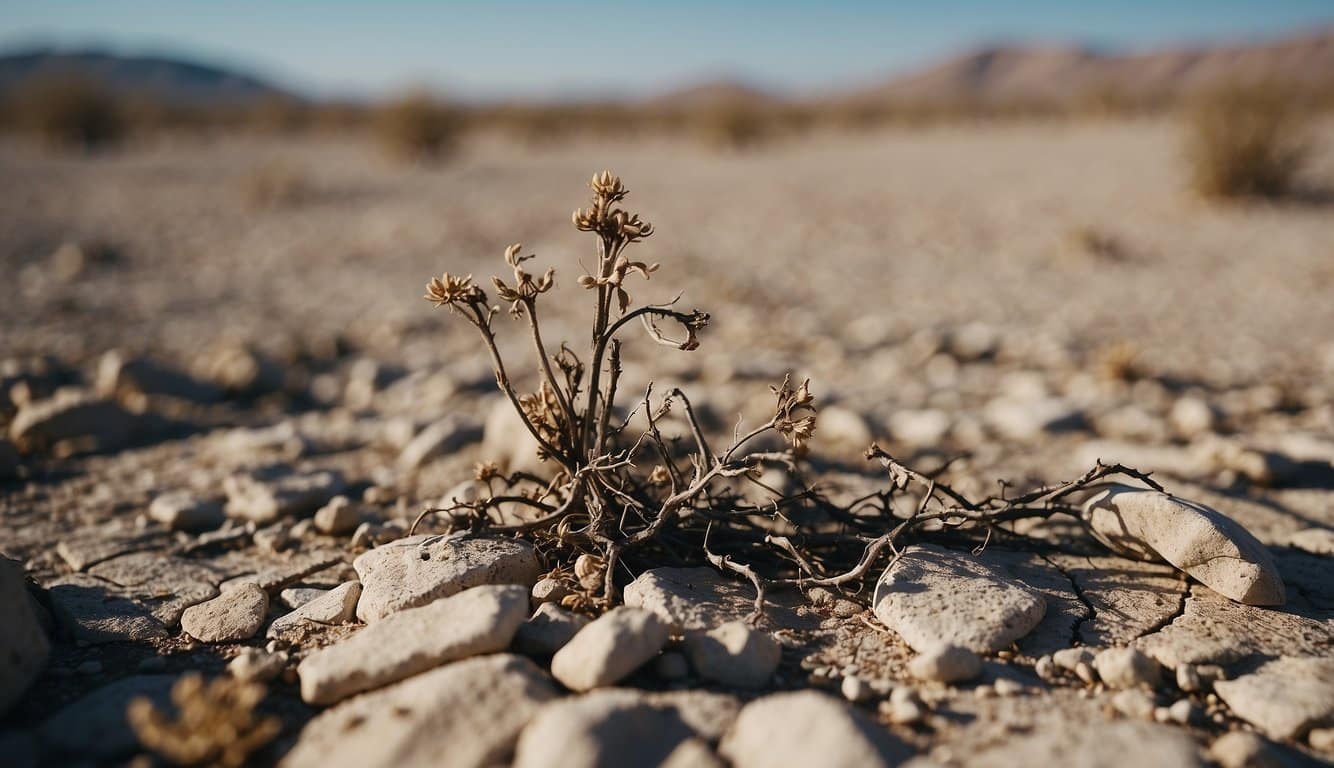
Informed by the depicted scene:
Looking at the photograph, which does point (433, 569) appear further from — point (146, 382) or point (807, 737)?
point (146, 382)

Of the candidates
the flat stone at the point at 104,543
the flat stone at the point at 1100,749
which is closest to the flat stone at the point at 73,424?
the flat stone at the point at 104,543

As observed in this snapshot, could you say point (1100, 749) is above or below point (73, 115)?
below

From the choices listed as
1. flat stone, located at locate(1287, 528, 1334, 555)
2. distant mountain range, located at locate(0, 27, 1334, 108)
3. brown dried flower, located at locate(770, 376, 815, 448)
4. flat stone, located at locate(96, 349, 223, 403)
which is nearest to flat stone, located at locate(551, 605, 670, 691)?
brown dried flower, located at locate(770, 376, 815, 448)

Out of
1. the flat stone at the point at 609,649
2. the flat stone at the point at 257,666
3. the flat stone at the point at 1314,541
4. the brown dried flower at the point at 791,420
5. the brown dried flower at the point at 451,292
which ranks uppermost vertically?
the brown dried flower at the point at 451,292

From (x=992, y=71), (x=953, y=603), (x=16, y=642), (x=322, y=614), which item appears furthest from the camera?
(x=992, y=71)

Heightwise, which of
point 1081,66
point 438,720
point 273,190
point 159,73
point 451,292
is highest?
point 1081,66

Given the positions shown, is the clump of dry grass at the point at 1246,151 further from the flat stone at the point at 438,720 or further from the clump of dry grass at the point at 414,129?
the clump of dry grass at the point at 414,129

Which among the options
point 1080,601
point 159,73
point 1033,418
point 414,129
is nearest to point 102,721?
point 1080,601
